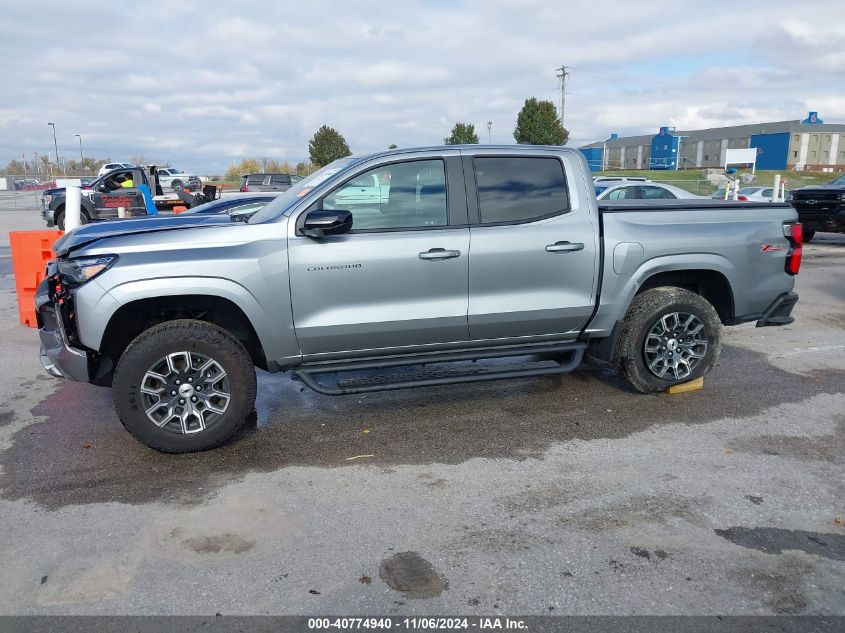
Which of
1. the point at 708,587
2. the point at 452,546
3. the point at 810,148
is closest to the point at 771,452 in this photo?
the point at 708,587

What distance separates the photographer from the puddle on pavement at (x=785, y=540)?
3301 mm

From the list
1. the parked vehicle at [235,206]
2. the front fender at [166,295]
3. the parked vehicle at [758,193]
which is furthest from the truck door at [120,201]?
the parked vehicle at [758,193]

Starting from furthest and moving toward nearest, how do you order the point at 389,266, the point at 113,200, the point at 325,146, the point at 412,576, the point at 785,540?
the point at 325,146 < the point at 113,200 < the point at 389,266 < the point at 785,540 < the point at 412,576

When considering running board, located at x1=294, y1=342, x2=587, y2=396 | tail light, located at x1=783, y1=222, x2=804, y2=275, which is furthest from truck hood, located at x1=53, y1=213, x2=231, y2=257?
tail light, located at x1=783, y1=222, x2=804, y2=275

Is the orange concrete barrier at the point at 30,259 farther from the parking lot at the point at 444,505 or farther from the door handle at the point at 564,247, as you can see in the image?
the door handle at the point at 564,247

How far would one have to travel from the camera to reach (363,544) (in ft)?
11.2

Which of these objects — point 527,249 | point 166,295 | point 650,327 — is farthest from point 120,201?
point 650,327

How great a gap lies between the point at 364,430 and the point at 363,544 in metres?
1.55

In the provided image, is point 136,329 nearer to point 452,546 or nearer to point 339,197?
point 339,197

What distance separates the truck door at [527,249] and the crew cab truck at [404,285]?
0.01 meters

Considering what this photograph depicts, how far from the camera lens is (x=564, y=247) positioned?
4961 mm

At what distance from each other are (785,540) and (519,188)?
9.44 feet

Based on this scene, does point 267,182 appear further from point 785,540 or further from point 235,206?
point 785,540

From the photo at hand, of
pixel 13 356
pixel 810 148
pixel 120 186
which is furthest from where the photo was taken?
pixel 810 148
